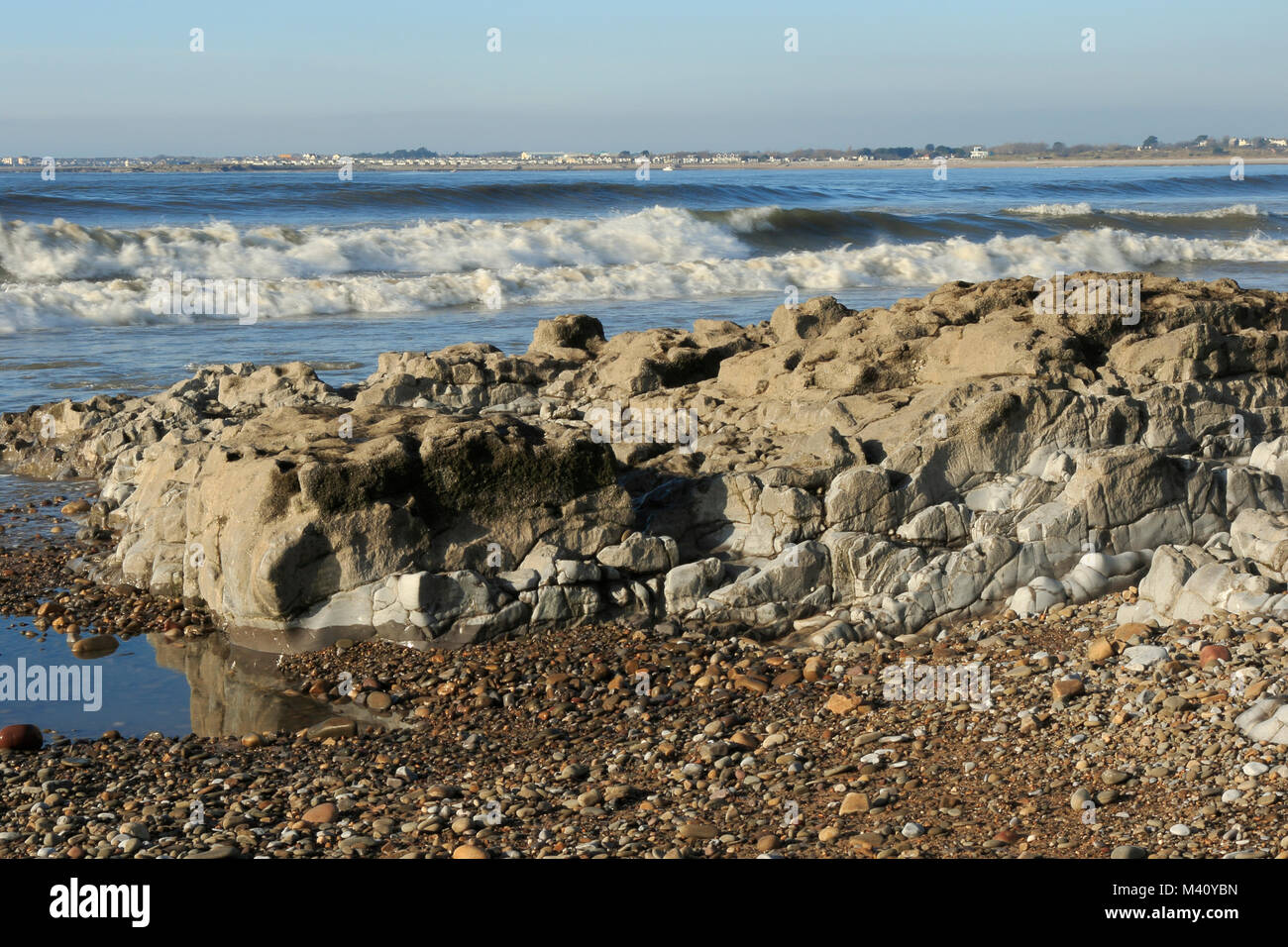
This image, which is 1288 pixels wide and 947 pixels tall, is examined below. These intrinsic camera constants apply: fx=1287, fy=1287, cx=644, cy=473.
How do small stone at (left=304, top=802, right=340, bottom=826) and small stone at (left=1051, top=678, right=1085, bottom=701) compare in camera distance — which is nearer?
small stone at (left=304, top=802, right=340, bottom=826)

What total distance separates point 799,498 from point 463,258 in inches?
920

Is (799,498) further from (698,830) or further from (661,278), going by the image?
(661,278)

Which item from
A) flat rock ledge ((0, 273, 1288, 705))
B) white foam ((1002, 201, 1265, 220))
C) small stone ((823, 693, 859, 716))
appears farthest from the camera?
white foam ((1002, 201, 1265, 220))

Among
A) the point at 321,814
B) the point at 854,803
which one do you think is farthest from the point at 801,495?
the point at 321,814

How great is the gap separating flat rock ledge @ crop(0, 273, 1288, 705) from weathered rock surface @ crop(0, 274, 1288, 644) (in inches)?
0.8

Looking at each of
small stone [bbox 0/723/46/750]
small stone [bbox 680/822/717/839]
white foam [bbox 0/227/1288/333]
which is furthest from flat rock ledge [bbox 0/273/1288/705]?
white foam [bbox 0/227/1288/333]

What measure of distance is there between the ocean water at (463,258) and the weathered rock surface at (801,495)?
7.58 metres

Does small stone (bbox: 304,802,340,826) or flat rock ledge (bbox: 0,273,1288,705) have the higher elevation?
flat rock ledge (bbox: 0,273,1288,705)

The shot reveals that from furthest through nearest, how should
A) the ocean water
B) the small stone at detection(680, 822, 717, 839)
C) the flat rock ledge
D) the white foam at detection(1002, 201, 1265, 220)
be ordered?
the white foam at detection(1002, 201, 1265, 220)
the ocean water
the flat rock ledge
the small stone at detection(680, 822, 717, 839)

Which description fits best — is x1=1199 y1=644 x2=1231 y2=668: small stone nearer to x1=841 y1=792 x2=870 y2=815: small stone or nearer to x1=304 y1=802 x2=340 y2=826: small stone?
x1=841 y1=792 x2=870 y2=815: small stone

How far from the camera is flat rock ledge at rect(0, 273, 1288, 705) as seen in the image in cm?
762

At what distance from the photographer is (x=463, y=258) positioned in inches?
1194

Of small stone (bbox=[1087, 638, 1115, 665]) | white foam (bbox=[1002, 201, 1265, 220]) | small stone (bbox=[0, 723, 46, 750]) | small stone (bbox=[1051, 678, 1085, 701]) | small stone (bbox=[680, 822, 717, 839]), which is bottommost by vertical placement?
small stone (bbox=[680, 822, 717, 839])

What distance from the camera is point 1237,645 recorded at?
21.2 ft
